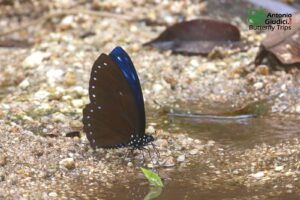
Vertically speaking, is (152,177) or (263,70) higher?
(263,70)

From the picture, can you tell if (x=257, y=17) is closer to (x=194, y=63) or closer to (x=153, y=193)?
(x=194, y=63)

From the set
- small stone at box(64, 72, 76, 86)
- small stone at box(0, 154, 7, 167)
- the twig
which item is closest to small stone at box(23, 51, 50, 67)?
small stone at box(64, 72, 76, 86)

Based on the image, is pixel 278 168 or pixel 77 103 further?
pixel 77 103

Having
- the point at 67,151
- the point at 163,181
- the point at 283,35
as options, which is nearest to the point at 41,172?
the point at 67,151

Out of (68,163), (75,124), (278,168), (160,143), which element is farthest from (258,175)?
(75,124)

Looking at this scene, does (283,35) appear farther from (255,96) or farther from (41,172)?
(41,172)
